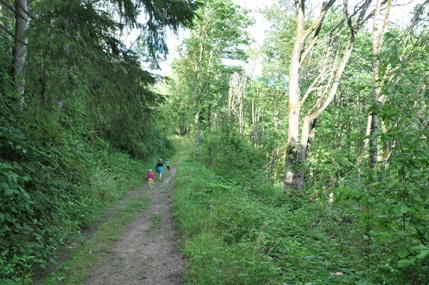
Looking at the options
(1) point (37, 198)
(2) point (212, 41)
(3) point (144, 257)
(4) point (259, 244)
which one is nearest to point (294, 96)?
(4) point (259, 244)

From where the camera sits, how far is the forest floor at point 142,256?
4965 mm

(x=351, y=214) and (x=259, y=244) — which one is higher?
(x=351, y=214)

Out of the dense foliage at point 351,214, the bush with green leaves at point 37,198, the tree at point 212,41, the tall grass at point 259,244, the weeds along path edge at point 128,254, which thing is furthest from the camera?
the tree at point 212,41

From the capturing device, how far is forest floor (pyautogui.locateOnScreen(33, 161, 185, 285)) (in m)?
Result: 4.96

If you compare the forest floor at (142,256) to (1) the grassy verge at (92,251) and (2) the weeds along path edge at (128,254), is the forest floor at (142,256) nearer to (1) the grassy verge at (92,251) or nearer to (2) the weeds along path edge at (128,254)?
(2) the weeds along path edge at (128,254)

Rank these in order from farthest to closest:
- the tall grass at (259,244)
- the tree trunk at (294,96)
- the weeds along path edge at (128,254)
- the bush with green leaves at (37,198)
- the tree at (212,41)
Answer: the tree at (212,41) → the tree trunk at (294,96) → the weeds along path edge at (128,254) → the bush with green leaves at (37,198) → the tall grass at (259,244)

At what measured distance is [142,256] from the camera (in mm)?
5973

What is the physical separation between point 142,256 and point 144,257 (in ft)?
0.23

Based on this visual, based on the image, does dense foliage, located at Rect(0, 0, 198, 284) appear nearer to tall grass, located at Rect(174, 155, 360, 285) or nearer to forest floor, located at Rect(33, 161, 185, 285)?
forest floor, located at Rect(33, 161, 185, 285)

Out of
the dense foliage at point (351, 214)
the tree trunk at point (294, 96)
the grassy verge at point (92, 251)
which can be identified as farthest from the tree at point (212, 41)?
the grassy verge at point (92, 251)

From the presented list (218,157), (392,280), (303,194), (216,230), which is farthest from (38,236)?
(218,157)

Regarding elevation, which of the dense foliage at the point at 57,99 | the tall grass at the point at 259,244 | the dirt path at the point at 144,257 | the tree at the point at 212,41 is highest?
the tree at the point at 212,41

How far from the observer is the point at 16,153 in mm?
5180

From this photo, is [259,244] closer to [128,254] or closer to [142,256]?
[142,256]
